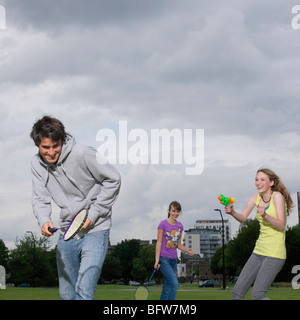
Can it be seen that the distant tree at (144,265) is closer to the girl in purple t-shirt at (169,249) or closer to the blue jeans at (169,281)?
the girl in purple t-shirt at (169,249)

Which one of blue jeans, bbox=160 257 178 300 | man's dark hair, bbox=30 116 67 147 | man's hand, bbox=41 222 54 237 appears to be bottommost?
blue jeans, bbox=160 257 178 300

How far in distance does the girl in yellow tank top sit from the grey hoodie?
1.91m

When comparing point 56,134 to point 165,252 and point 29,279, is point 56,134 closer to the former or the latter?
point 165,252

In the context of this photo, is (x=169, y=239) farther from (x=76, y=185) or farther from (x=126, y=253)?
(x=126, y=253)

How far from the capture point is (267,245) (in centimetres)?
675

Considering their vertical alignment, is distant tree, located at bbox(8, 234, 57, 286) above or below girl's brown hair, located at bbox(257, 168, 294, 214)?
below

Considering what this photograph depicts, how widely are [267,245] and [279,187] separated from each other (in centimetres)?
98

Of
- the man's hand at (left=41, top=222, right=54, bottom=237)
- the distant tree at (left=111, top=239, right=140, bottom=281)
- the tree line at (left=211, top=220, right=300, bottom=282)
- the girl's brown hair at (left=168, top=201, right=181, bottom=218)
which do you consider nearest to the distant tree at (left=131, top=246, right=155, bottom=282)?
the distant tree at (left=111, top=239, right=140, bottom=281)

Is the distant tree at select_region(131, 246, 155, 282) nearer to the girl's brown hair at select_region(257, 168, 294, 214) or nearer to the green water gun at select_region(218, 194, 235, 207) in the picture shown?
the girl's brown hair at select_region(257, 168, 294, 214)

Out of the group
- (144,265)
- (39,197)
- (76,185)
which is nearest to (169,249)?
(39,197)

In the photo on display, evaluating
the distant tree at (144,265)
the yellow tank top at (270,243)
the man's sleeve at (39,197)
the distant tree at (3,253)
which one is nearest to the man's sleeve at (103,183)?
the man's sleeve at (39,197)

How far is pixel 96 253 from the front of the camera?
5648 millimetres

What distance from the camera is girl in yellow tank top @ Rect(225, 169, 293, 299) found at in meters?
6.66
